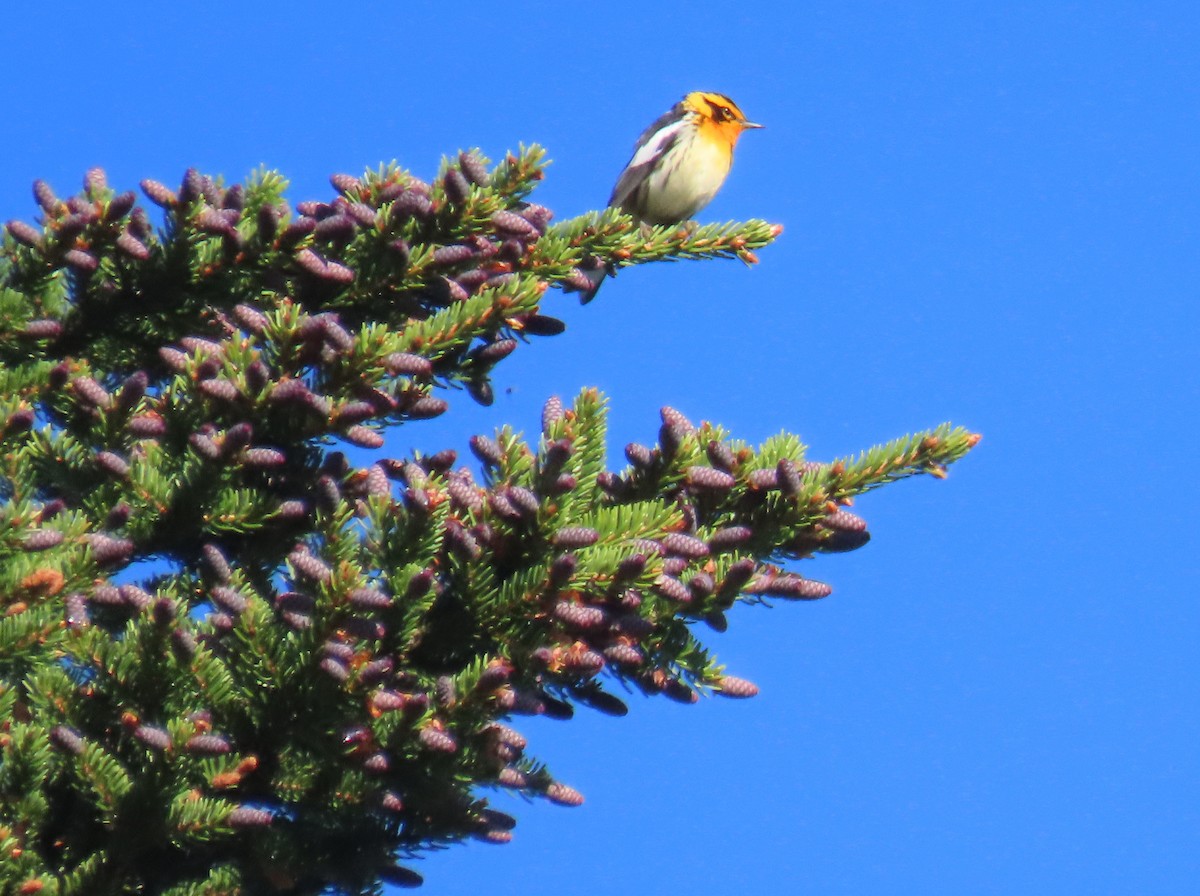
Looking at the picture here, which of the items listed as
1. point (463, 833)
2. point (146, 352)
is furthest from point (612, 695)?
point (146, 352)

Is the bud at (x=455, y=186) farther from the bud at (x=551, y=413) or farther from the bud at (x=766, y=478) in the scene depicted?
the bud at (x=766, y=478)

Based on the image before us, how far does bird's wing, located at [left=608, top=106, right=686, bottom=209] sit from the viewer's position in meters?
8.67

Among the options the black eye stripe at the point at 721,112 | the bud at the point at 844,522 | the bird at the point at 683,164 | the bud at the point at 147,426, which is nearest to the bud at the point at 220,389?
the bud at the point at 147,426

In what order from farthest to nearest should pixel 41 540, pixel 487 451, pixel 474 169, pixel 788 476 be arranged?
pixel 474 169 < pixel 788 476 < pixel 487 451 < pixel 41 540

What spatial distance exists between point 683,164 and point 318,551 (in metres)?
6.40

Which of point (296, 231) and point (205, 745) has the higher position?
point (296, 231)

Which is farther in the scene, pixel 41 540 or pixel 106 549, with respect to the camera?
pixel 106 549

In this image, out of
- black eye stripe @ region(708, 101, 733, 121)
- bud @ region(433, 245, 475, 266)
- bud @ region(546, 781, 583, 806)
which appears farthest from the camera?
black eye stripe @ region(708, 101, 733, 121)

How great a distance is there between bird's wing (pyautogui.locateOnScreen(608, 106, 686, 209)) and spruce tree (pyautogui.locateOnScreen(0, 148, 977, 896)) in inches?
218

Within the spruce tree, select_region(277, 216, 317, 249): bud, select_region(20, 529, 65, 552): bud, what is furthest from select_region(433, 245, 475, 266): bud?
select_region(20, 529, 65, 552): bud

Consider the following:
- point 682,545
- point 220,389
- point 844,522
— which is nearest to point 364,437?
point 220,389

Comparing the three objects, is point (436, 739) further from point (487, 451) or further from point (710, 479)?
point (710, 479)

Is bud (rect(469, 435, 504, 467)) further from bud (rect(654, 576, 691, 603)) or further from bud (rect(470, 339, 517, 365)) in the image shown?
bud (rect(470, 339, 517, 365))

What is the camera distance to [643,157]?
8.76 meters
